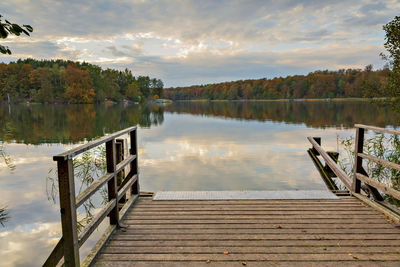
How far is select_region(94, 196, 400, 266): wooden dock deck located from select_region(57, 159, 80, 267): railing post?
→ 525 millimetres

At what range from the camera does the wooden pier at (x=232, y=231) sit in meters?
3.21

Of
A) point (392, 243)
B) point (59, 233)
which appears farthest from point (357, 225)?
point (59, 233)

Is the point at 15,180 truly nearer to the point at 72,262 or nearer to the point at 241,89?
the point at 72,262

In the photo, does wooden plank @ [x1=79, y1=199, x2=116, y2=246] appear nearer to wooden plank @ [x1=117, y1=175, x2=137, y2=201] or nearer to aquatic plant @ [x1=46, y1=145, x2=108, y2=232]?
wooden plank @ [x1=117, y1=175, x2=137, y2=201]

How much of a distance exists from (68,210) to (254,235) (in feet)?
8.09

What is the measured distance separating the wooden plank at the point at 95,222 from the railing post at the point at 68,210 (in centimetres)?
16

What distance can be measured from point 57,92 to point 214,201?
108538 millimetres

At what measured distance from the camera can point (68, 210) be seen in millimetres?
2760

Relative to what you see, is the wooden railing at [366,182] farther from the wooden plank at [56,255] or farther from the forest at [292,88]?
the forest at [292,88]

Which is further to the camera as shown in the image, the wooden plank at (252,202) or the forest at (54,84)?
the forest at (54,84)

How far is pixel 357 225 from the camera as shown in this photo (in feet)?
13.9

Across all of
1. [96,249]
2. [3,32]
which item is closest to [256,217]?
[96,249]

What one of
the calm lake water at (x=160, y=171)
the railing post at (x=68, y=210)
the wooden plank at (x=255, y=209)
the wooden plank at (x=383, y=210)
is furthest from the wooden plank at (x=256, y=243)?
the calm lake water at (x=160, y=171)

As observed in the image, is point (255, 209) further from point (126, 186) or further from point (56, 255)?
point (56, 255)
